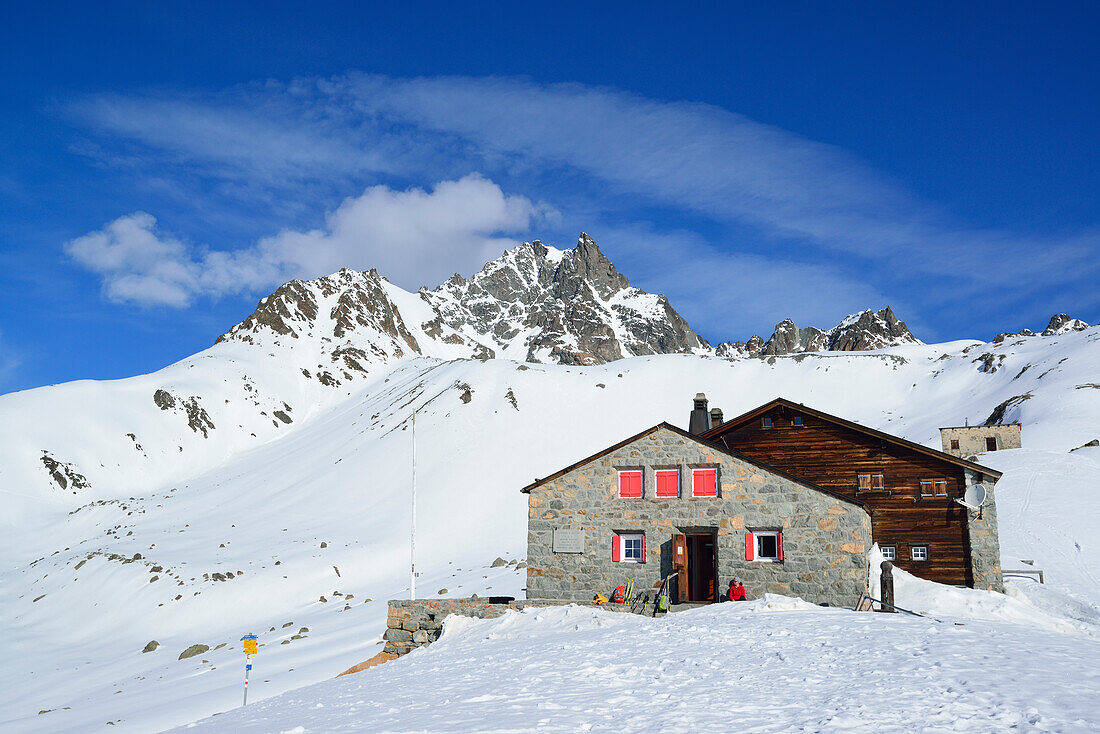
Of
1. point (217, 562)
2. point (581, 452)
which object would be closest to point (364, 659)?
point (217, 562)

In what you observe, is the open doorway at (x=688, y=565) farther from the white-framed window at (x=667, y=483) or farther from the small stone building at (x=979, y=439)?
the small stone building at (x=979, y=439)

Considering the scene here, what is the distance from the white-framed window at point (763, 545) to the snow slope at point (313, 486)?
11508 mm

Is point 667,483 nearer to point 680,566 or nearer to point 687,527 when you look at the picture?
point 687,527

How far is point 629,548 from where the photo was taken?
86.6ft

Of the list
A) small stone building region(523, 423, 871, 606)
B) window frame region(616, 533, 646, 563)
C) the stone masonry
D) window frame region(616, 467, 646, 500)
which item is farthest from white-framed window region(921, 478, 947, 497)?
window frame region(616, 533, 646, 563)

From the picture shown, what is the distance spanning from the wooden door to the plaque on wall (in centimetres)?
334

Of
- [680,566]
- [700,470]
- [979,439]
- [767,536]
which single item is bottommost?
[680,566]

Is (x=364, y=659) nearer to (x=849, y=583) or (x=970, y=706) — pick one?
(x=849, y=583)

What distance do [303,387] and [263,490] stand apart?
2227 inches

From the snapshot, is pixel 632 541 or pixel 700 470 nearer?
pixel 700 470

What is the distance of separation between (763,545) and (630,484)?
5039mm

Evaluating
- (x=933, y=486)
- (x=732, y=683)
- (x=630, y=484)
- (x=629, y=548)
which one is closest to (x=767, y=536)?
(x=629, y=548)

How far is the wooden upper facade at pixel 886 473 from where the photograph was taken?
3036cm

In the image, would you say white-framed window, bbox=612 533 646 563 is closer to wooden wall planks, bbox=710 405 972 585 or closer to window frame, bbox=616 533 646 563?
window frame, bbox=616 533 646 563
